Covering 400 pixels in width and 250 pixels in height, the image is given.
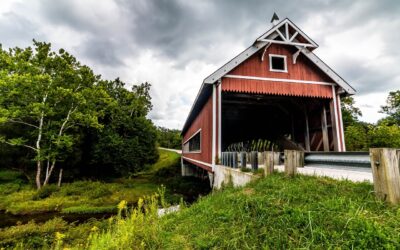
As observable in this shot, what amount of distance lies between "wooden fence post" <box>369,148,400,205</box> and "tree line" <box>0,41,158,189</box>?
1750cm

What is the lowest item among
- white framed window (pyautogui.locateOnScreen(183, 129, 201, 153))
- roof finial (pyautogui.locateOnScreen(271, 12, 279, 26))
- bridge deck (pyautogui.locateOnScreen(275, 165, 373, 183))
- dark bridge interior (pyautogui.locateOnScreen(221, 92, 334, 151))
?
bridge deck (pyautogui.locateOnScreen(275, 165, 373, 183))

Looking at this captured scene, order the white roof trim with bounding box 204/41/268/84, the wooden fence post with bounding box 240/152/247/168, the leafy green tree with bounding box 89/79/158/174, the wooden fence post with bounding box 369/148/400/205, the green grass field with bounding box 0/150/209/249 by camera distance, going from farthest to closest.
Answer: the leafy green tree with bounding box 89/79/158/174
the white roof trim with bounding box 204/41/268/84
the green grass field with bounding box 0/150/209/249
the wooden fence post with bounding box 240/152/247/168
the wooden fence post with bounding box 369/148/400/205

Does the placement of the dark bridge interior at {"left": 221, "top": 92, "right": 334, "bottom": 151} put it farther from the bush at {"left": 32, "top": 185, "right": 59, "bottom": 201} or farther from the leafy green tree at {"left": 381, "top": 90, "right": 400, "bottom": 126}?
the leafy green tree at {"left": 381, "top": 90, "right": 400, "bottom": 126}

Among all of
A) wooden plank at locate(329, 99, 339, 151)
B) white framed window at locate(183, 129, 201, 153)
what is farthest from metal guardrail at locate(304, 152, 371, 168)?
white framed window at locate(183, 129, 201, 153)

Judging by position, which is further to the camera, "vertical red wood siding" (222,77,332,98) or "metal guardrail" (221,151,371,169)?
"vertical red wood siding" (222,77,332,98)

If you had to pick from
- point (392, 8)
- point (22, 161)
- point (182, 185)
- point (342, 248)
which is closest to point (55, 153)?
point (22, 161)

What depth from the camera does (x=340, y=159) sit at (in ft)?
11.9

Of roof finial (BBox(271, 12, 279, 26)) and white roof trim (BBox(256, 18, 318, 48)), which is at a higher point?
roof finial (BBox(271, 12, 279, 26))

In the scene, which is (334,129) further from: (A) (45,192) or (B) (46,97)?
(B) (46,97)

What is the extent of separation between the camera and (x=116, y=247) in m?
2.96

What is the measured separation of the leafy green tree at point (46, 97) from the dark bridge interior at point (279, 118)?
38.2 feet

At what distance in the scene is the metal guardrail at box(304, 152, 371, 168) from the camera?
3.12m

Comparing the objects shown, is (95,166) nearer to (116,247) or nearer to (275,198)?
(116,247)

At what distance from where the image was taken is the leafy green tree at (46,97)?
47.3 ft
